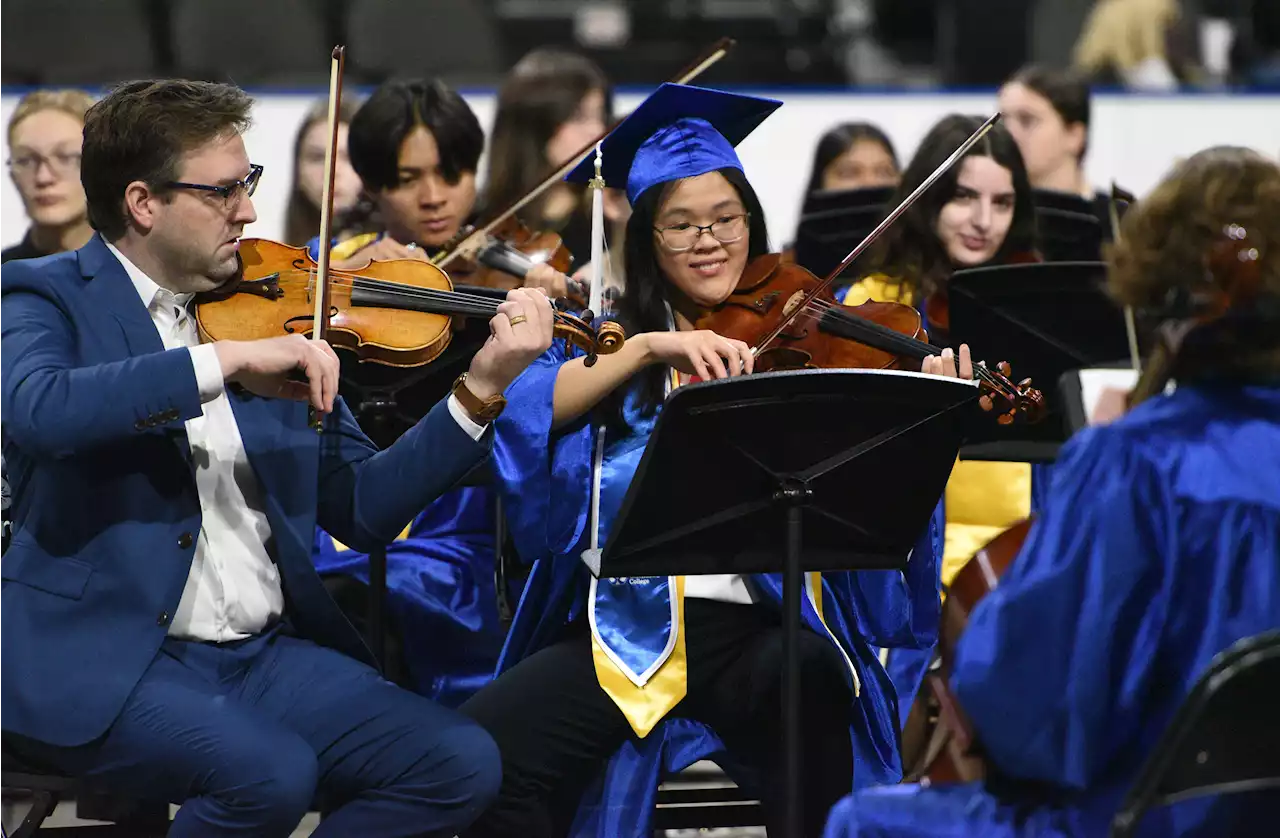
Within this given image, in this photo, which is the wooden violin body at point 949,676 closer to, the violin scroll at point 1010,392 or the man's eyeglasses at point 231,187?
the violin scroll at point 1010,392

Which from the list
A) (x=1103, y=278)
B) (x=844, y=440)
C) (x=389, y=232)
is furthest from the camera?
(x=389, y=232)

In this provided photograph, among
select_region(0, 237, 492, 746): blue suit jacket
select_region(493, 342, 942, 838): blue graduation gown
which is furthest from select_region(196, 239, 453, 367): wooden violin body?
select_region(493, 342, 942, 838): blue graduation gown

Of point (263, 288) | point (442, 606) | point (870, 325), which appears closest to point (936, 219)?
point (870, 325)

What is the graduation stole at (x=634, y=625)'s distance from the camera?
2469 millimetres

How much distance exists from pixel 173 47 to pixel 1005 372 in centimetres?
523

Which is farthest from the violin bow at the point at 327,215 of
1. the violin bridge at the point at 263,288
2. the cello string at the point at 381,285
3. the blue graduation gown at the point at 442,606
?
the blue graduation gown at the point at 442,606

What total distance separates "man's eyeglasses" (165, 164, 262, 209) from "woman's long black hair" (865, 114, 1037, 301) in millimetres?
1605

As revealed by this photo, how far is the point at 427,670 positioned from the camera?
308 cm

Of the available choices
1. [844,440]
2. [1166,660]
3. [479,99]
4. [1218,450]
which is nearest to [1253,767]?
[1166,660]

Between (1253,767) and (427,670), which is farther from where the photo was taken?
(427,670)

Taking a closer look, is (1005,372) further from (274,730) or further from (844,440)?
(274,730)

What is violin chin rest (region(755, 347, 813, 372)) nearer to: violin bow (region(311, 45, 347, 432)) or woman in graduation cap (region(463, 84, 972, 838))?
woman in graduation cap (region(463, 84, 972, 838))

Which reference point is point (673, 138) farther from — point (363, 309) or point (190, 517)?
point (190, 517)

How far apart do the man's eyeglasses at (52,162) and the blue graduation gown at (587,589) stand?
173 cm
